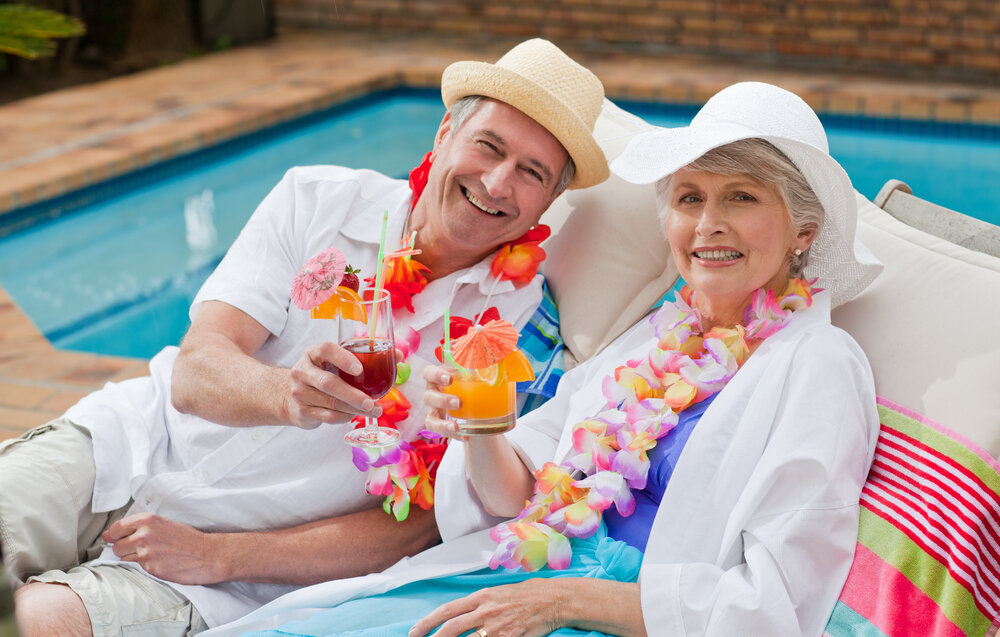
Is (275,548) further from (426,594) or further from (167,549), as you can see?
(426,594)

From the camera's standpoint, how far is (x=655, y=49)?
31.2 feet

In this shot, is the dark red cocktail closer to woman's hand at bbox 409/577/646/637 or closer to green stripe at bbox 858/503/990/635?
woman's hand at bbox 409/577/646/637

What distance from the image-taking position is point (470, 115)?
2.53m

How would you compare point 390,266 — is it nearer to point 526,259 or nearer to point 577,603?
point 526,259

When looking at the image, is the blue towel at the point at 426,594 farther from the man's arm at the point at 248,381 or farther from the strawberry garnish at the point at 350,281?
the strawberry garnish at the point at 350,281

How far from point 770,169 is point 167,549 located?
1428mm

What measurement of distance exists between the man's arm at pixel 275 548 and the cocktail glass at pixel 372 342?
0.50 m

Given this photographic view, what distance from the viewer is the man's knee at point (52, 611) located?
2.05 metres

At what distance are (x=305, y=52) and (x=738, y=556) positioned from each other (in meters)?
8.29

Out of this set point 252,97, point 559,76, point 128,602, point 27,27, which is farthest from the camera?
point 252,97

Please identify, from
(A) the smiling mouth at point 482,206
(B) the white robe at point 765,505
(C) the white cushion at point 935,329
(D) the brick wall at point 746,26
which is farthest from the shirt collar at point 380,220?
(D) the brick wall at point 746,26

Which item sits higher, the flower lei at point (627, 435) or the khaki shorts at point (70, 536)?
the flower lei at point (627, 435)

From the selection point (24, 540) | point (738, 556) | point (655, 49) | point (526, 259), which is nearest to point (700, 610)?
point (738, 556)

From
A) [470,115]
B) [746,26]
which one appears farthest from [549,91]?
[746,26]
